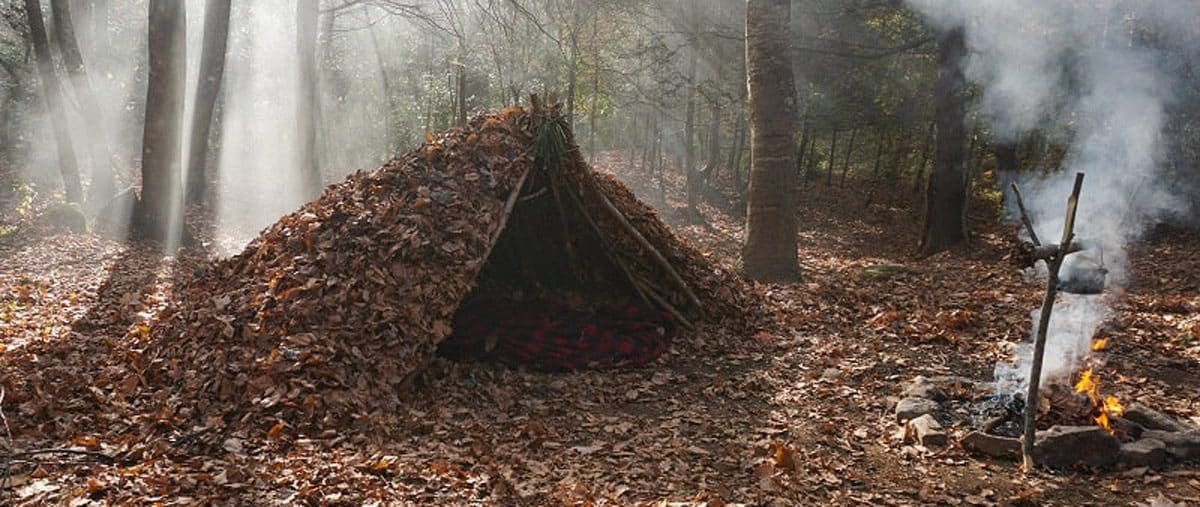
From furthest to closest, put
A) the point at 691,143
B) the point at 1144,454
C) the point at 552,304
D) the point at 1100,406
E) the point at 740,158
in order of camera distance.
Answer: the point at 740,158
the point at 691,143
the point at 552,304
the point at 1100,406
the point at 1144,454

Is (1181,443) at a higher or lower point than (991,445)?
higher

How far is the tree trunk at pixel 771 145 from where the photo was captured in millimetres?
9016

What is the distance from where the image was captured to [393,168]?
651 cm

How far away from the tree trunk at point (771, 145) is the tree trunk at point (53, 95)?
478 inches

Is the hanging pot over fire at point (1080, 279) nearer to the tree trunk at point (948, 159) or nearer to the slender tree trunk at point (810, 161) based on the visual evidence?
the tree trunk at point (948, 159)

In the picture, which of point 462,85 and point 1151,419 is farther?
point 462,85

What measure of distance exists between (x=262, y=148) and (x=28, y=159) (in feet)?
41.1

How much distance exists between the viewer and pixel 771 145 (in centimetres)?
921

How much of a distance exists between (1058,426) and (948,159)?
9355 mm

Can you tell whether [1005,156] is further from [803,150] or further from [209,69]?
[209,69]

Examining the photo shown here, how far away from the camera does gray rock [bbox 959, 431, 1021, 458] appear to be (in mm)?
4305

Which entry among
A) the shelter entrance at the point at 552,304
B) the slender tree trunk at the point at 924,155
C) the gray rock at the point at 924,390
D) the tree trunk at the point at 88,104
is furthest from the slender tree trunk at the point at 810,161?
the gray rock at the point at 924,390

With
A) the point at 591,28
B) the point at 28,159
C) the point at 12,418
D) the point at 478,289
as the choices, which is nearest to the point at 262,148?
the point at 28,159

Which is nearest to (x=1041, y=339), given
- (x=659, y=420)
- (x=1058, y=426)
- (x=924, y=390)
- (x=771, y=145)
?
(x=1058, y=426)
